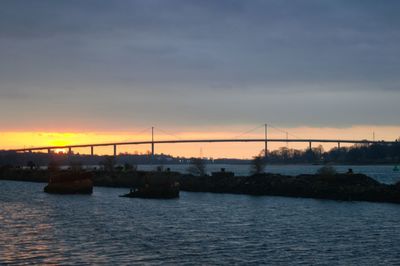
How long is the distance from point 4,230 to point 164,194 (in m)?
30.4

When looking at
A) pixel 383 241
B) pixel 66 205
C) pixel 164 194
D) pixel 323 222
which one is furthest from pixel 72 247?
pixel 164 194

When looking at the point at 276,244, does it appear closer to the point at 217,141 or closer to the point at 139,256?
the point at 139,256

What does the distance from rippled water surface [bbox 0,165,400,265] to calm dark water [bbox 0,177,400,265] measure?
0.15 ft

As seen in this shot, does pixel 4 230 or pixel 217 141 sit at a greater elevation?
pixel 217 141

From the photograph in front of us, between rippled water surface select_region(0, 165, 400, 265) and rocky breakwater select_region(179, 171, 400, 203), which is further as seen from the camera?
rocky breakwater select_region(179, 171, 400, 203)

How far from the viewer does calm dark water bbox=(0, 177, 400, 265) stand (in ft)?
90.5

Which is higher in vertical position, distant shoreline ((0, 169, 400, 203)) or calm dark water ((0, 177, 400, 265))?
distant shoreline ((0, 169, 400, 203))

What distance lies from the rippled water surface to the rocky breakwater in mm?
7069

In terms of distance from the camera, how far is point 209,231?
3641 cm

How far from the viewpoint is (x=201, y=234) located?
35.0m

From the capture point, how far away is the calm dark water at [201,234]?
27578mm

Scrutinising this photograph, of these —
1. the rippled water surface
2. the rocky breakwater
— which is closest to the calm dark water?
the rippled water surface

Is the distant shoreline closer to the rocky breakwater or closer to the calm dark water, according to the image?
the rocky breakwater

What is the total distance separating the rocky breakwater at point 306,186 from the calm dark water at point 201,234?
700 centimetres
